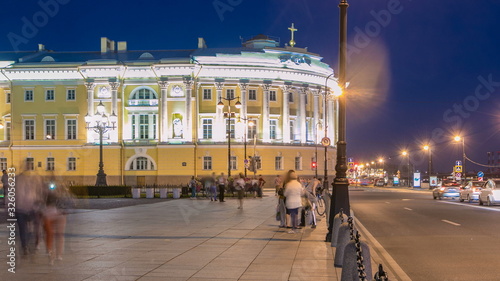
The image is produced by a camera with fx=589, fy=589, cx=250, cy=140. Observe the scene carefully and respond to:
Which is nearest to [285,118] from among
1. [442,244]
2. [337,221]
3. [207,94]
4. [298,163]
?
[298,163]

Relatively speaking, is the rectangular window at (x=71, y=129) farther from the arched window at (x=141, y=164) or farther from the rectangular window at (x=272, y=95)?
the rectangular window at (x=272, y=95)

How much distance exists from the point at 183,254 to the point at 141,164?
62626 millimetres

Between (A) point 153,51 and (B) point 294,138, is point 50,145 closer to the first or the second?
(A) point 153,51

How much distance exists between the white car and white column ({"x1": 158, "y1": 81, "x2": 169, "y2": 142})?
4416 cm

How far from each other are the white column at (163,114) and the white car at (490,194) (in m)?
44.2

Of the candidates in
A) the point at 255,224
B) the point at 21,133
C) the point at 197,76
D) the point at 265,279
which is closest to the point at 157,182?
the point at 197,76

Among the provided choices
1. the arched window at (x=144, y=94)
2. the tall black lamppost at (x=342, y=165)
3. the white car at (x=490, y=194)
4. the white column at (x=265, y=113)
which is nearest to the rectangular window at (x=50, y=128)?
the arched window at (x=144, y=94)

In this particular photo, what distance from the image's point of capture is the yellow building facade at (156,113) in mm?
72875

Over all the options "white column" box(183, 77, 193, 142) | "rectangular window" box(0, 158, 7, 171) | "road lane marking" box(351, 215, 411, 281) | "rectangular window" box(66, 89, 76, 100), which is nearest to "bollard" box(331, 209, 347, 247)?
"road lane marking" box(351, 215, 411, 281)

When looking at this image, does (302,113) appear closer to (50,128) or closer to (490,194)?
(50,128)

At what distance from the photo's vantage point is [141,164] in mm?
74562

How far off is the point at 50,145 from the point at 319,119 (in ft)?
117

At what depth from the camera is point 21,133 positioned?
247 feet

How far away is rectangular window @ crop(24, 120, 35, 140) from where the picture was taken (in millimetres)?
75250
